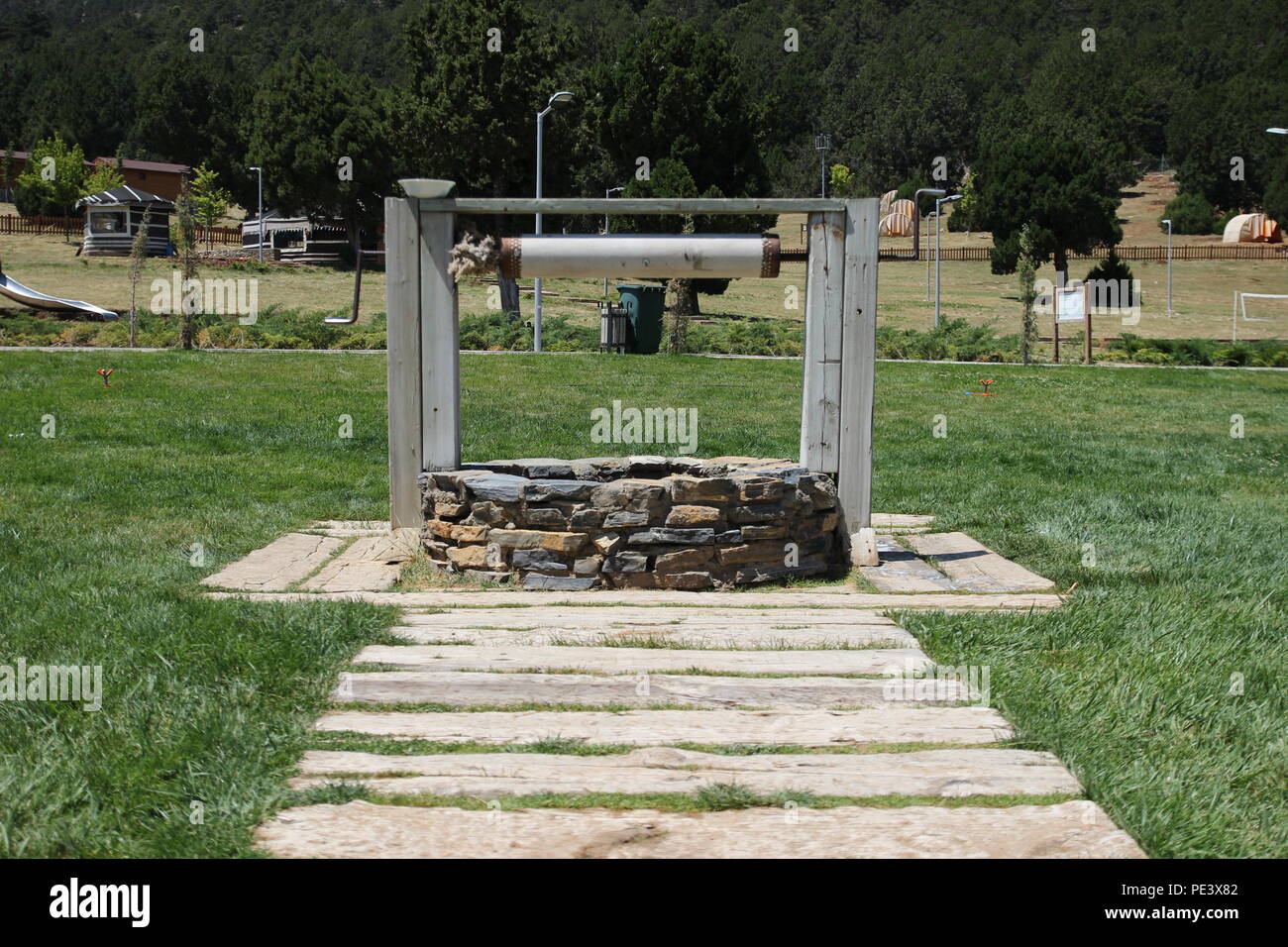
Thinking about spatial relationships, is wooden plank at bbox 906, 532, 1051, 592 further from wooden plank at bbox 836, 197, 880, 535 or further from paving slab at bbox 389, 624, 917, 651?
paving slab at bbox 389, 624, 917, 651

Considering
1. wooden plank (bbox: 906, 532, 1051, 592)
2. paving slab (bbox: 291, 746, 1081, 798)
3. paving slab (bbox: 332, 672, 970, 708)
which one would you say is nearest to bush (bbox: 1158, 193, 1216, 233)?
wooden plank (bbox: 906, 532, 1051, 592)

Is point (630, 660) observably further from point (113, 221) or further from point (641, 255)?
point (113, 221)

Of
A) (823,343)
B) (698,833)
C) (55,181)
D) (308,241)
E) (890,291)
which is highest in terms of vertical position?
(55,181)

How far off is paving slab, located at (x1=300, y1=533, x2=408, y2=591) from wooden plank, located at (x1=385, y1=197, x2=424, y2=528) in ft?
0.74

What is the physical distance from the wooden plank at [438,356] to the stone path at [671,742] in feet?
3.71

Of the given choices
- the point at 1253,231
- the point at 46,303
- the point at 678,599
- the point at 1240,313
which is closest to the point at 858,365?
the point at 678,599

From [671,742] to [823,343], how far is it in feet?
11.8

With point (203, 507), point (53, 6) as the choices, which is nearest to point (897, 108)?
point (203, 507)

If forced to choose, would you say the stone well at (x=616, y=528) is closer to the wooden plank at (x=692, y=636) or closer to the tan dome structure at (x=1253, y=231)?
the wooden plank at (x=692, y=636)

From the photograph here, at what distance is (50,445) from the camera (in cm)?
1127

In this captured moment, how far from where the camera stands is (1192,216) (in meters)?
81.1

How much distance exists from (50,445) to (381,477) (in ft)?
11.3
